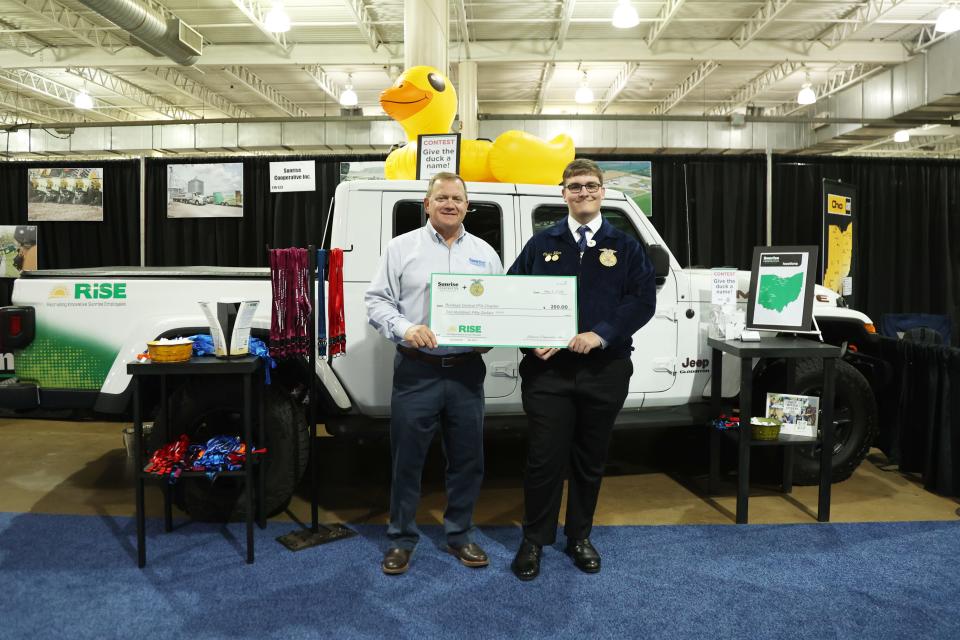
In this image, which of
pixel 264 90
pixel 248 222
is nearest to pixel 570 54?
pixel 248 222

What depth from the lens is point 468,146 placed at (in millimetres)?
4258

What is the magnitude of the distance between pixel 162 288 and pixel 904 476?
15.3ft

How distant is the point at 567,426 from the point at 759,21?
381 inches

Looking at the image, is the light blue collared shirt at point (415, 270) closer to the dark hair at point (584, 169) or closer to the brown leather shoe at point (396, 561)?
the dark hair at point (584, 169)

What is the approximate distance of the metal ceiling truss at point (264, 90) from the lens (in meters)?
13.0

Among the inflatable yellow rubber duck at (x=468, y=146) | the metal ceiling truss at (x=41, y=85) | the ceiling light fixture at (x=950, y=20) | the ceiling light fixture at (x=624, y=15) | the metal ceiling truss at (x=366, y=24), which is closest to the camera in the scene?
the inflatable yellow rubber duck at (x=468, y=146)

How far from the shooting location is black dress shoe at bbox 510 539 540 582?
285cm

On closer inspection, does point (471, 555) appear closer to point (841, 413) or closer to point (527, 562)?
point (527, 562)

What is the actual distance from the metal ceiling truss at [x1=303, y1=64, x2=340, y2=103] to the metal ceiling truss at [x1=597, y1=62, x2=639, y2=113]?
584cm

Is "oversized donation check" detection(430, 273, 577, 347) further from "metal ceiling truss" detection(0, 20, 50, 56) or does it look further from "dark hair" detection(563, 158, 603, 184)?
"metal ceiling truss" detection(0, 20, 50, 56)

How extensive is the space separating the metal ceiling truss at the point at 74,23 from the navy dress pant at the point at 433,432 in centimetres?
994

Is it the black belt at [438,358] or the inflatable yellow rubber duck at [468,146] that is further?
the inflatable yellow rubber duck at [468,146]

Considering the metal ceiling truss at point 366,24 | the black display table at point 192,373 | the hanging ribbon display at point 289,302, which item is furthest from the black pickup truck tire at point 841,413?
the metal ceiling truss at point 366,24

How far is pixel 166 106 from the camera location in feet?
51.8
